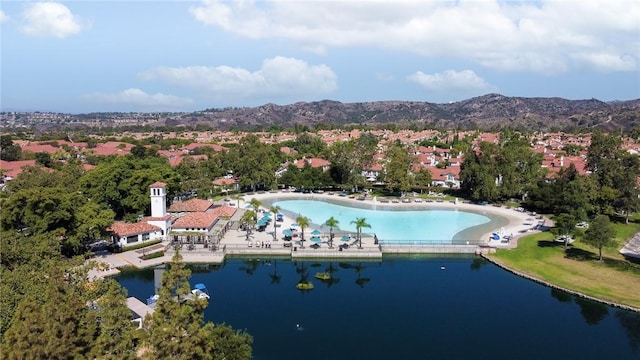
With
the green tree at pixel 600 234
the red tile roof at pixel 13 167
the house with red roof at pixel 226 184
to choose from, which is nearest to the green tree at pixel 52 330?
the green tree at pixel 600 234

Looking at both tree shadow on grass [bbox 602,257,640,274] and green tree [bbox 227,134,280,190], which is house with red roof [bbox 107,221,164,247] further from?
tree shadow on grass [bbox 602,257,640,274]

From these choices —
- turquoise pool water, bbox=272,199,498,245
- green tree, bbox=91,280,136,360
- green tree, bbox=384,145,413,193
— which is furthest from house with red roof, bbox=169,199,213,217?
green tree, bbox=91,280,136,360

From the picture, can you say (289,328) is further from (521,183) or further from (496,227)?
(521,183)

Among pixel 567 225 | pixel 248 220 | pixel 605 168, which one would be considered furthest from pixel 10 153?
pixel 605 168

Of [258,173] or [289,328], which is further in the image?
[258,173]

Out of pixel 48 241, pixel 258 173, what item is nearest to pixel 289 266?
pixel 48 241

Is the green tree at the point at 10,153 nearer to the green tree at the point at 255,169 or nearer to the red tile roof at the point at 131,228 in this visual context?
the green tree at the point at 255,169

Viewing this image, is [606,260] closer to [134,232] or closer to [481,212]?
[481,212]
